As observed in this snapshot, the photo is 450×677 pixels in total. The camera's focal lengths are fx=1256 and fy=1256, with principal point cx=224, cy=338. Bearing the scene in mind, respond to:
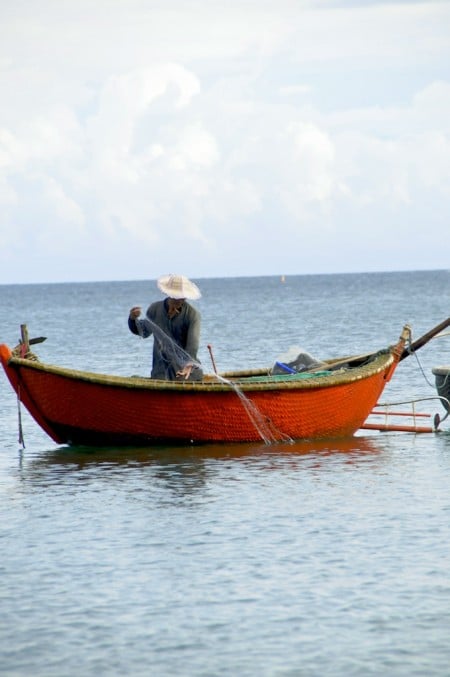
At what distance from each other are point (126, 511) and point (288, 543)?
1.86m

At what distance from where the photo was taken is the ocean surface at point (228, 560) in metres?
6.76

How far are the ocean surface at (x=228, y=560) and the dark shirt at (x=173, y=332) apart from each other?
3.38ft

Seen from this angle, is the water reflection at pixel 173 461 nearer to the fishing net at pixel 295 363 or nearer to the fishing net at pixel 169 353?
the fishing net at pixel 169 353

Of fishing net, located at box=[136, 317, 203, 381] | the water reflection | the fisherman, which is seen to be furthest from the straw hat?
the water reflection

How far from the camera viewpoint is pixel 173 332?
13430 mm

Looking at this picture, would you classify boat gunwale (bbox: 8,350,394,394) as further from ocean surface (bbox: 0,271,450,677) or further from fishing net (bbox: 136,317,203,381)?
ocean surface (bbox: 0,271,450,677)

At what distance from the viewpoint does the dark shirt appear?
13.3 metres

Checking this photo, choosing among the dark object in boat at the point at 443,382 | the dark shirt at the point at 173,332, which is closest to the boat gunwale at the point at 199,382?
the dark shirt at the point at 173,332

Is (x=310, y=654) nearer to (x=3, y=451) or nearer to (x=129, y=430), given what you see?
(x=129, y=430)

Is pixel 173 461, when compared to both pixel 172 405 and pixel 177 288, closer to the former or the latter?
pixel 172 405

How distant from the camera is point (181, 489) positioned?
1153cm

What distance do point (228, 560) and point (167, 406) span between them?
4784 mm

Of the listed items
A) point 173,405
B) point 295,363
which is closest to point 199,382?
point 173,405

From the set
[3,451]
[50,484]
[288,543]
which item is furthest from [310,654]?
[3,451]
